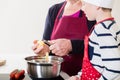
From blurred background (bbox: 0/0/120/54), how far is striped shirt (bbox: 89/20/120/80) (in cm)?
95

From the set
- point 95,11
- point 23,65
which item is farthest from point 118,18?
point 95,11

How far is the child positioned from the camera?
26.3 inches

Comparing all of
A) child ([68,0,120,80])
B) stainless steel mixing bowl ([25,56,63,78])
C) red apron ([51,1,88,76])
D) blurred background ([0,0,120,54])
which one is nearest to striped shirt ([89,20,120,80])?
child ([68,0,120,80])

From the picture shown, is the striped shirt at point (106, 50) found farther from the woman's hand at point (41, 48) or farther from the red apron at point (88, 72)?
the woman's hand at point (41, 48)

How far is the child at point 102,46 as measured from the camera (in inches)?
26.3

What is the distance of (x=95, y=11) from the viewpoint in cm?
74

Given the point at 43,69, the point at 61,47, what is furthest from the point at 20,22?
the point at 43,69

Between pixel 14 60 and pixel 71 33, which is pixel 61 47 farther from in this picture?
pixel 14 60

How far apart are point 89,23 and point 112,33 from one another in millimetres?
310

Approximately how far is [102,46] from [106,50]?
16 mm

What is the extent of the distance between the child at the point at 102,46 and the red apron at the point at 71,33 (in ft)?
0.63

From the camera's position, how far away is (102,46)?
26.8 inches

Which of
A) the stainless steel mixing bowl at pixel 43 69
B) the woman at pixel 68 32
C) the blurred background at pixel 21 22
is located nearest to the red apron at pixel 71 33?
the woman at pixel 68 32

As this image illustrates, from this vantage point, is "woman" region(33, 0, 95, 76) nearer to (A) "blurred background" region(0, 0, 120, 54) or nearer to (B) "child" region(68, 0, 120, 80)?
(B) "child" region(68, 0, 120, 80)
